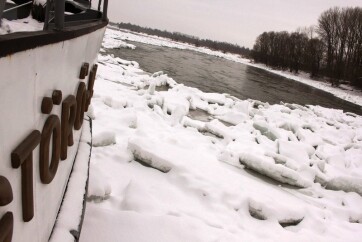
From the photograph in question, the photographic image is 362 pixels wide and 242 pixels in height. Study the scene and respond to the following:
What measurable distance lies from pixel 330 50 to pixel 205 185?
152 ft

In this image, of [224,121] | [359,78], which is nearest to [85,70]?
[224,121]

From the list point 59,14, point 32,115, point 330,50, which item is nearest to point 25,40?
point 32,115

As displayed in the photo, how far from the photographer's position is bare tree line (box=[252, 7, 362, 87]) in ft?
124

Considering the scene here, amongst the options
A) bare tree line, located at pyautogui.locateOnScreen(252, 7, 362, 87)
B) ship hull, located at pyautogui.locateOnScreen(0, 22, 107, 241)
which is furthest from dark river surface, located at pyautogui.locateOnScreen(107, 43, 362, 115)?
bare tree line, located at pyautogui.locateOnScreen(252, 7, 362, 87)

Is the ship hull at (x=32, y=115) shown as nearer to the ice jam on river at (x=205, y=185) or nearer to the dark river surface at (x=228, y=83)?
the ice jam on river at (x=205, y=185)

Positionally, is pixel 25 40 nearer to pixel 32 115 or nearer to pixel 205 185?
pixel 32 115

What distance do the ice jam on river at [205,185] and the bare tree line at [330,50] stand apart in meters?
33.1

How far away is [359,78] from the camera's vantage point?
32.6m

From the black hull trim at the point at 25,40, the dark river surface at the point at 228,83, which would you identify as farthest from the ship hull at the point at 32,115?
the dark river surface at the point at 228,83

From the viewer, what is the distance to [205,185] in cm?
359

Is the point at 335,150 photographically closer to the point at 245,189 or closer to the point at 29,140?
the point at 245,189

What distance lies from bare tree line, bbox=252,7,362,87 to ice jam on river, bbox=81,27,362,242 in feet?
109

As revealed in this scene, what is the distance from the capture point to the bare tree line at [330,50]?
37.7 m

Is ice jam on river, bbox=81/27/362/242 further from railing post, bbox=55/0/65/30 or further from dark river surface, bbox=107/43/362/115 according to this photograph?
dark river surface, bbox=107/43/362/115
